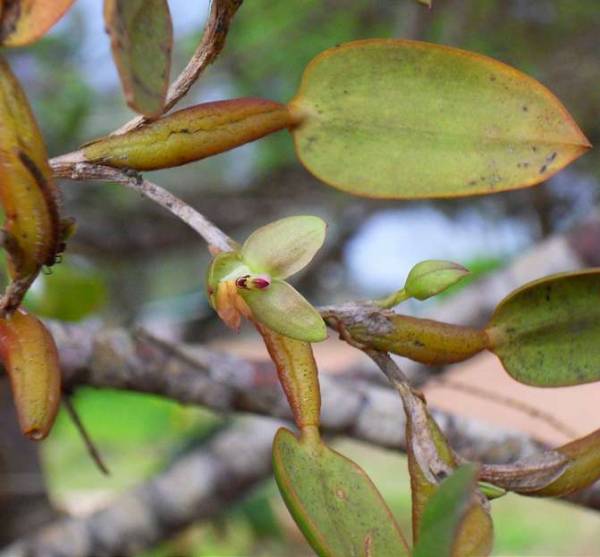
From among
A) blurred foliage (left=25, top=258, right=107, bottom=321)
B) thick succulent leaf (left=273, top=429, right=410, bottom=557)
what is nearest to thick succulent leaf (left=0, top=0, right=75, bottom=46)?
thick succulent leaf (left=273, top=429, right=410, bottom=557)

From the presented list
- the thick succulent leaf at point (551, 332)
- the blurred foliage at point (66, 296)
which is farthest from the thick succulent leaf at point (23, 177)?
the blurred foliage at point (66, 296)

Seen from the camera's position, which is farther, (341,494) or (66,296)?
(66,296)

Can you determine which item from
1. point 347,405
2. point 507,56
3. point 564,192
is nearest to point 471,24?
point 507,56

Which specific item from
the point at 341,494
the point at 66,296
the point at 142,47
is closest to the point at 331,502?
Answer: the point at 341,494

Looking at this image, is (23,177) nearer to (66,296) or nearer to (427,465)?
(427,465)

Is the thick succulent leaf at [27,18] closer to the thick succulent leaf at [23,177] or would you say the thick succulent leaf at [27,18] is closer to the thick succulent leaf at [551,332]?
the thick succulent leaf at [23,177]

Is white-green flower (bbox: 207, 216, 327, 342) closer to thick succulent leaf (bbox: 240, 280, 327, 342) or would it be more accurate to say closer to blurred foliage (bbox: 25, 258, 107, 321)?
thick succulent leaf (bbox: 240, 280, 327, 342)

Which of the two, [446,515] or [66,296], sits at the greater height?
[446,515]
